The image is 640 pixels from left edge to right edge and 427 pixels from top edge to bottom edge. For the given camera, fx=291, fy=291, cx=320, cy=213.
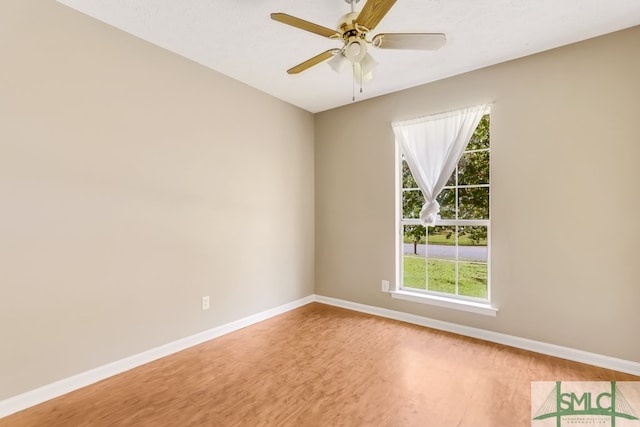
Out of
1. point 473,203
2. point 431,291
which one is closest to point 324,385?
point 431,291

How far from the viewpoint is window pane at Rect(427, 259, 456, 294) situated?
321 centimetres

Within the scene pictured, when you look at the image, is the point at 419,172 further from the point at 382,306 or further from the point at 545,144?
the point at 382,306

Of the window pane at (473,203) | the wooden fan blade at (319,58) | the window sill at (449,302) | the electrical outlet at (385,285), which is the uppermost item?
the wooden fan blade at (319,58)

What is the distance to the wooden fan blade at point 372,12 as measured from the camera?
1497mm

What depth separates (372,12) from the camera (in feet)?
5.22

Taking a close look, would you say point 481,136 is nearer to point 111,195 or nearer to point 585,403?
point 585,403

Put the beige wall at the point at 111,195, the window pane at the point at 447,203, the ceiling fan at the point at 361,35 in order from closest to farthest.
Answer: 1. the ceiling fan at the point at 361,35
2. the beige wall at the point at 111,195
3. the window pane at the point at 447,203

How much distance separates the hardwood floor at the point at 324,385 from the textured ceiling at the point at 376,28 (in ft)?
8.82

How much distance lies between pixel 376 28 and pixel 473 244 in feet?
7.44

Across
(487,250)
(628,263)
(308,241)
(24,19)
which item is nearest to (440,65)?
(487,250)

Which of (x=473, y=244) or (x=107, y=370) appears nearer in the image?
(x=107, y=370)

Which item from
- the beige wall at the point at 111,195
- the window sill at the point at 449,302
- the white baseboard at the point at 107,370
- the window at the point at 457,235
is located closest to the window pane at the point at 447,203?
the window at the point at 457,235

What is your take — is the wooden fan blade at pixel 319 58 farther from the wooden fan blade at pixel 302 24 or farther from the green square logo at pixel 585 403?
the green square logo at pixel 585 403

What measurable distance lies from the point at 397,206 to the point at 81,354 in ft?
10.5
